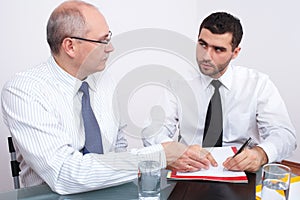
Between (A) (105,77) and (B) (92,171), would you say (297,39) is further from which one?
(B) (92,171)

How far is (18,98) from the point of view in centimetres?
117

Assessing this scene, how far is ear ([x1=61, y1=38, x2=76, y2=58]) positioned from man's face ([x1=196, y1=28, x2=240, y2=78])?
64cm

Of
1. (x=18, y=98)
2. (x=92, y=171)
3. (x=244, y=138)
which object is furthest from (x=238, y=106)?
(x=18, y=98)

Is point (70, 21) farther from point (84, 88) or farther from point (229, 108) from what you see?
point (229, 108)

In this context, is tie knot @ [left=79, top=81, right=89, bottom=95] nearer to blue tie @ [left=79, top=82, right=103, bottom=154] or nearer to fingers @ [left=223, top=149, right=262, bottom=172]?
blue tie @ [left=79, top=82, right=103, bottom=154]

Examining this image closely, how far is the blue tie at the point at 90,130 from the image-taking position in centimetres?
129

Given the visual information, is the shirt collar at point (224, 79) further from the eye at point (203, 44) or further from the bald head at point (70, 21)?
the bald head at point (70, 21)

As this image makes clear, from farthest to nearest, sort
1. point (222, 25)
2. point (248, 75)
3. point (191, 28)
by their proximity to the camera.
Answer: point (191, 28), point (248, 75), point (222, 25)

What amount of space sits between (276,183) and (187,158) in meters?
0.31

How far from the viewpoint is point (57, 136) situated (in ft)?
3.60

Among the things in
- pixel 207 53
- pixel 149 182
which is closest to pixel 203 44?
pixel 207 53

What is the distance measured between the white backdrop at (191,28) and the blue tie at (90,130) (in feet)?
2.95

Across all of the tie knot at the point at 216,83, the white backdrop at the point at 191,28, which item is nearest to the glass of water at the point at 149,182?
the tie knot at the point at 216,83

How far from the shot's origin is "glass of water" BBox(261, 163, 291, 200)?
2.99 feet
